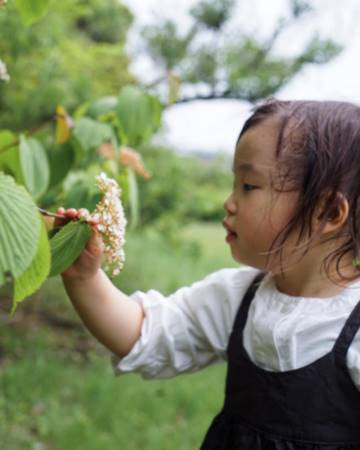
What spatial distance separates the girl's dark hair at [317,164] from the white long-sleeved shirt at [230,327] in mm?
94

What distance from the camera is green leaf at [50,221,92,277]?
2.39 feet

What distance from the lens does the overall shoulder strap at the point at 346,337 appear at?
0.93 m

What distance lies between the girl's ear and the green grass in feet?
5.59

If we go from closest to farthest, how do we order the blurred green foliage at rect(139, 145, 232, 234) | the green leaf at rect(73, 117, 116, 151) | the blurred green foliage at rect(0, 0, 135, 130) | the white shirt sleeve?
the white shirt sleeve
the green leaf at rect(73, 117, 116, 151)
the blurred green foliage at rect(0, 0, 135, 130)
the blurred green foliage at rect(139, 145, 232, 234)

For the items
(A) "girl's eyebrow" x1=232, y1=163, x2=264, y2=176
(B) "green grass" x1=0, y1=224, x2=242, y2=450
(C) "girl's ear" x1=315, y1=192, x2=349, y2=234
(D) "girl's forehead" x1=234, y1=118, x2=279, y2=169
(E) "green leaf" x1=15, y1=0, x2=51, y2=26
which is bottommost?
(B) "green grass" x1=0, y1=224, x2=242, y2=450

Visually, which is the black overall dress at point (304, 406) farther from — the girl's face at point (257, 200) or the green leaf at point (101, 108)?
the green leaf at point (101, 108)

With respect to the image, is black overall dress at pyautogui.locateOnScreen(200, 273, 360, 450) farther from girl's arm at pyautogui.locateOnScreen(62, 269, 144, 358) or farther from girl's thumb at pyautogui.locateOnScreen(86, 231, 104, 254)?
girl's thumb at pyautogui.locateOnScreen(86, 231, 104, 254)

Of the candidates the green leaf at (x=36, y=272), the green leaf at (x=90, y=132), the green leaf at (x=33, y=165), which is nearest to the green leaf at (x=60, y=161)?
the green leaf at (x=90, y=132)

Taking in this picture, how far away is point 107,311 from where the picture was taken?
102 centimetres

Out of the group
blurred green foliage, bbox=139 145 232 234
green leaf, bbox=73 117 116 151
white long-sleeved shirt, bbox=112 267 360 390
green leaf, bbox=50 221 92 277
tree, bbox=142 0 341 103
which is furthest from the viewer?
blurred green foliage, bbox=139 145 232 234

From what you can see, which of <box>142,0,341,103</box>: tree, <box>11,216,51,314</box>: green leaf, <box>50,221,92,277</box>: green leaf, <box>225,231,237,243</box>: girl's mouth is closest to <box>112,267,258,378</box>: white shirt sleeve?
<box>225,231,237,243</box>: girl's mouth

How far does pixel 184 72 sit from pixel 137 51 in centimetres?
64

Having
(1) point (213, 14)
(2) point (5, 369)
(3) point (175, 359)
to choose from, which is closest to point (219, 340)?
(3) point (175, 359)

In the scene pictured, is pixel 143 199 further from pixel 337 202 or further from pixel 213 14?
pixel 337 202
